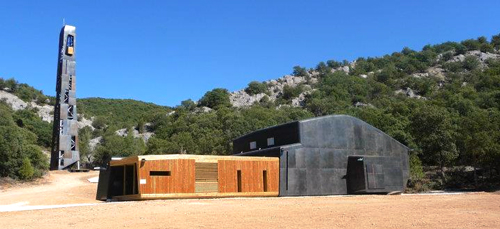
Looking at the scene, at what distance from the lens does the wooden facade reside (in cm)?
2167

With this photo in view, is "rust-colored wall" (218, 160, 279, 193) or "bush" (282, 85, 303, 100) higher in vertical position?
"bush" (282, 85, 303, 100)

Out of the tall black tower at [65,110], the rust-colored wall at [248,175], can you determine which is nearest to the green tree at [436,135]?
the rust-colored wall at [248,175]

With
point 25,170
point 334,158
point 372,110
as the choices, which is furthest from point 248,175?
point 372,110

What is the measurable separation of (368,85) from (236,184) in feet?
251

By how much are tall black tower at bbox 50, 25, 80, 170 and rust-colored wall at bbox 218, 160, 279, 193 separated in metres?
30.5

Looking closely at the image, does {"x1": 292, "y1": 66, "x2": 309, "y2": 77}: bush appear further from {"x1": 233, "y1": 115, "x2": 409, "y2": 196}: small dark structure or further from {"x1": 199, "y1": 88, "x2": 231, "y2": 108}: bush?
{"x1": 233, "y1": 115, "x2": 409, "y2": 196}: small dark structure

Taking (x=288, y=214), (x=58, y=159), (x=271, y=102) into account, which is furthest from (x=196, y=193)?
(x=271, y=102)

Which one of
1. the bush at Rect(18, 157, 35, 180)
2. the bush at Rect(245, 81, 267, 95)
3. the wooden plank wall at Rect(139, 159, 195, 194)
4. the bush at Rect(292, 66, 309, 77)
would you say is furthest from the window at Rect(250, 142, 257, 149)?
the bush at Rect(292, 66, 309, 77)

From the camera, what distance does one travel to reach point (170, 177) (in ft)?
72.5

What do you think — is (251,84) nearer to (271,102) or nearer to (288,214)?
(271,102)

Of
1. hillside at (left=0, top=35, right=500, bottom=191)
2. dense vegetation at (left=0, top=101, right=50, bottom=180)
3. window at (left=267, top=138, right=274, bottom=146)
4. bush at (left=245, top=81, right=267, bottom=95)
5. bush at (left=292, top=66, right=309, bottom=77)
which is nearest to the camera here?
window at (left=267, top=138, right=274, bottom=146)

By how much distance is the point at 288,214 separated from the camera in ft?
43.9

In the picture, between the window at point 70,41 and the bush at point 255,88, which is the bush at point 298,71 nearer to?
the bush at point 255,88

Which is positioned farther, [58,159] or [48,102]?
[48,102]
